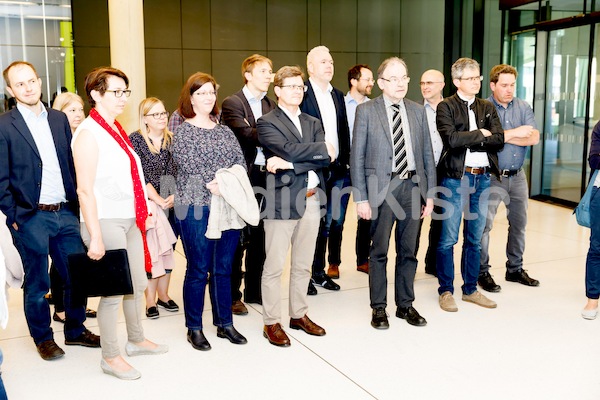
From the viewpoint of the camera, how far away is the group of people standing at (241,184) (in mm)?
3727

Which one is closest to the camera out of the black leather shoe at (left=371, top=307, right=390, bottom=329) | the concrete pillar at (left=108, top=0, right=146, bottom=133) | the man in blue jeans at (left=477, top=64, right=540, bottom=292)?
the black leather shoe at (left=371, top=307, right=390, bottom=329)

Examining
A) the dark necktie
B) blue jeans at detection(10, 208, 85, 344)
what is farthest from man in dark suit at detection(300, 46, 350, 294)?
blue jeans at detection(10, 208, 85, 344)

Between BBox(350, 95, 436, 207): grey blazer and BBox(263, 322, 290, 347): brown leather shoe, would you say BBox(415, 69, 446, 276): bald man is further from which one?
BBox(263, 322, 290, 347): brown leather shoe

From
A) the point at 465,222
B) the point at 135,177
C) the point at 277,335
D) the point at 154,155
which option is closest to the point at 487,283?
the point at 465,222

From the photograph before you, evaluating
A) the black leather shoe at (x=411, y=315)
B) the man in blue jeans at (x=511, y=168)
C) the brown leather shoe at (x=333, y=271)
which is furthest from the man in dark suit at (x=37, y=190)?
the man in blue jeans at (x=511, y=168)

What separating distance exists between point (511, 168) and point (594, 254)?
3.34 feet

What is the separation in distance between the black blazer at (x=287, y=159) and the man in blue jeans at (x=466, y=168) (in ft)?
3.98

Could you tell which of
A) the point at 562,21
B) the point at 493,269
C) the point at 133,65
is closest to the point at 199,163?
the point at 493,269

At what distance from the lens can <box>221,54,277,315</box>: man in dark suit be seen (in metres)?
4.70

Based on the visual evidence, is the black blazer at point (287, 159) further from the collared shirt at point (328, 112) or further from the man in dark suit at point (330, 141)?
the collared shirt at point (328, 112)

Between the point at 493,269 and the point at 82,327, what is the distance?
12.4ft

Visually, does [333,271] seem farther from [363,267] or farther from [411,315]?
[411,315]

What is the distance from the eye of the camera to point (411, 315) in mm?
4617

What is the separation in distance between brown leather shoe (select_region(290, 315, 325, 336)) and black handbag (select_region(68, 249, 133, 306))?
4.40 feet
